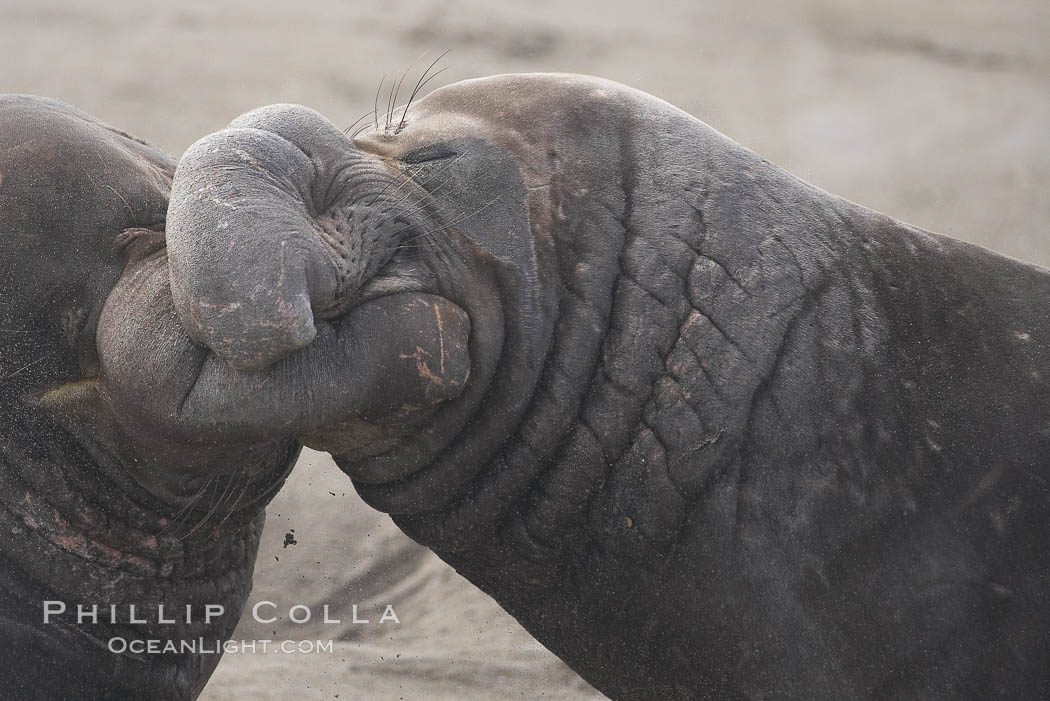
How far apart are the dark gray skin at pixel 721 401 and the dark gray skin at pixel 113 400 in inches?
7.5

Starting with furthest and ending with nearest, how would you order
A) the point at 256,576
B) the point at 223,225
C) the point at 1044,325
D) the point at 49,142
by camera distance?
the point at 256,576, the point at 1044,325, the point at 49,142, the point at 223,225

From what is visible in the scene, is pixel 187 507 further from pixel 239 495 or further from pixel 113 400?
pixel 113 400

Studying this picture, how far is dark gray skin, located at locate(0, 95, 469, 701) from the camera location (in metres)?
2.28

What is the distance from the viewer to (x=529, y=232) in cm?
255

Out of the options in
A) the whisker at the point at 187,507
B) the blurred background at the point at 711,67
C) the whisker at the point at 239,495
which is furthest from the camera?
the blurred background at the point at 711,67

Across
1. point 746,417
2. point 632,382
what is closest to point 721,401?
point 746,417

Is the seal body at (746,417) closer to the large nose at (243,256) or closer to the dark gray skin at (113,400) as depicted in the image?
the dark gray skin at (113,400)

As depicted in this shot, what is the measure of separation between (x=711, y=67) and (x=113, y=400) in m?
5.90

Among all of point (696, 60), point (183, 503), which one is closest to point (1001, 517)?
point (183, 503)

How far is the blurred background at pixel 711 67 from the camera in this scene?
22.3 ft

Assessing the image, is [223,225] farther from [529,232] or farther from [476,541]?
[476,541]

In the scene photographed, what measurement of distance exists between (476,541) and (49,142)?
129 cm

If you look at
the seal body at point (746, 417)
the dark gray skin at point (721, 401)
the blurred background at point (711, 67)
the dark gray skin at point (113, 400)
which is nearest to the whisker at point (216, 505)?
the dark gray skin at point (113, 400)

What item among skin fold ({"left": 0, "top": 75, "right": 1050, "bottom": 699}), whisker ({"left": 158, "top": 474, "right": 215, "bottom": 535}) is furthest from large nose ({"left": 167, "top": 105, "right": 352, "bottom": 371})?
whisker ({"left": 158, "top": 474, "right": 215, "bottom": 535})
